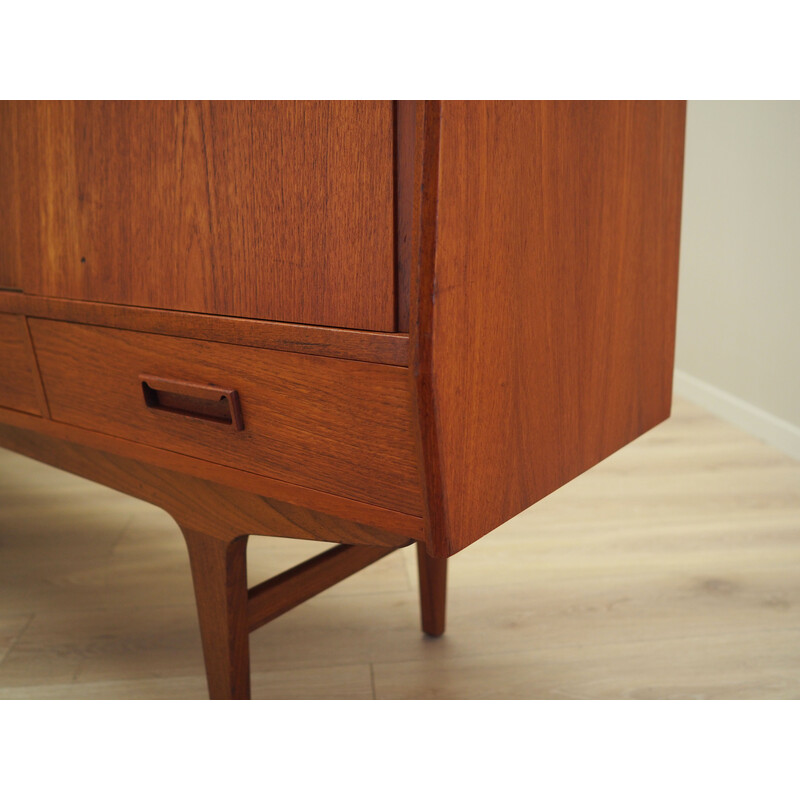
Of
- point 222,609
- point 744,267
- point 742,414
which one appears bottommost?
point 742,414

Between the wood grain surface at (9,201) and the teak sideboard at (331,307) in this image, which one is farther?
the wood grain surface at (9,201)

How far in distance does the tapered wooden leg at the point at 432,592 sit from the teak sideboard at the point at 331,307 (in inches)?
14.1

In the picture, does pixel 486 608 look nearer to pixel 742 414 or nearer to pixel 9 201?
pixel 9 201

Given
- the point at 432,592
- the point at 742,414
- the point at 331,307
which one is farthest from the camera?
the point at 742,414

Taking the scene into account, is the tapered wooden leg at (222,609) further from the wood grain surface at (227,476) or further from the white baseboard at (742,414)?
the white baseboard at (742,414)

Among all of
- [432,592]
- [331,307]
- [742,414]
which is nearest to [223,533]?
[331,307]

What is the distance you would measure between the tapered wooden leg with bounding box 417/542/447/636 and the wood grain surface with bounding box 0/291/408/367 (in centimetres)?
56

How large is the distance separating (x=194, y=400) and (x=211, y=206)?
156 mm

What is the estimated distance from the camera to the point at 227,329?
58 cm

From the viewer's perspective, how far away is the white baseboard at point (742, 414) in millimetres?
1976

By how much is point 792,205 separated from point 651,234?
152 cm

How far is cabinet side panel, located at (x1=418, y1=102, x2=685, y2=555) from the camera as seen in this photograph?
0.48m

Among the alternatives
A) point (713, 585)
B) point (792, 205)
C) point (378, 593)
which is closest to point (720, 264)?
point (792, 205)

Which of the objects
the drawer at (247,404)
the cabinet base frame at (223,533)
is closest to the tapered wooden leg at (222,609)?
the cabinet base frame at (223,533)
